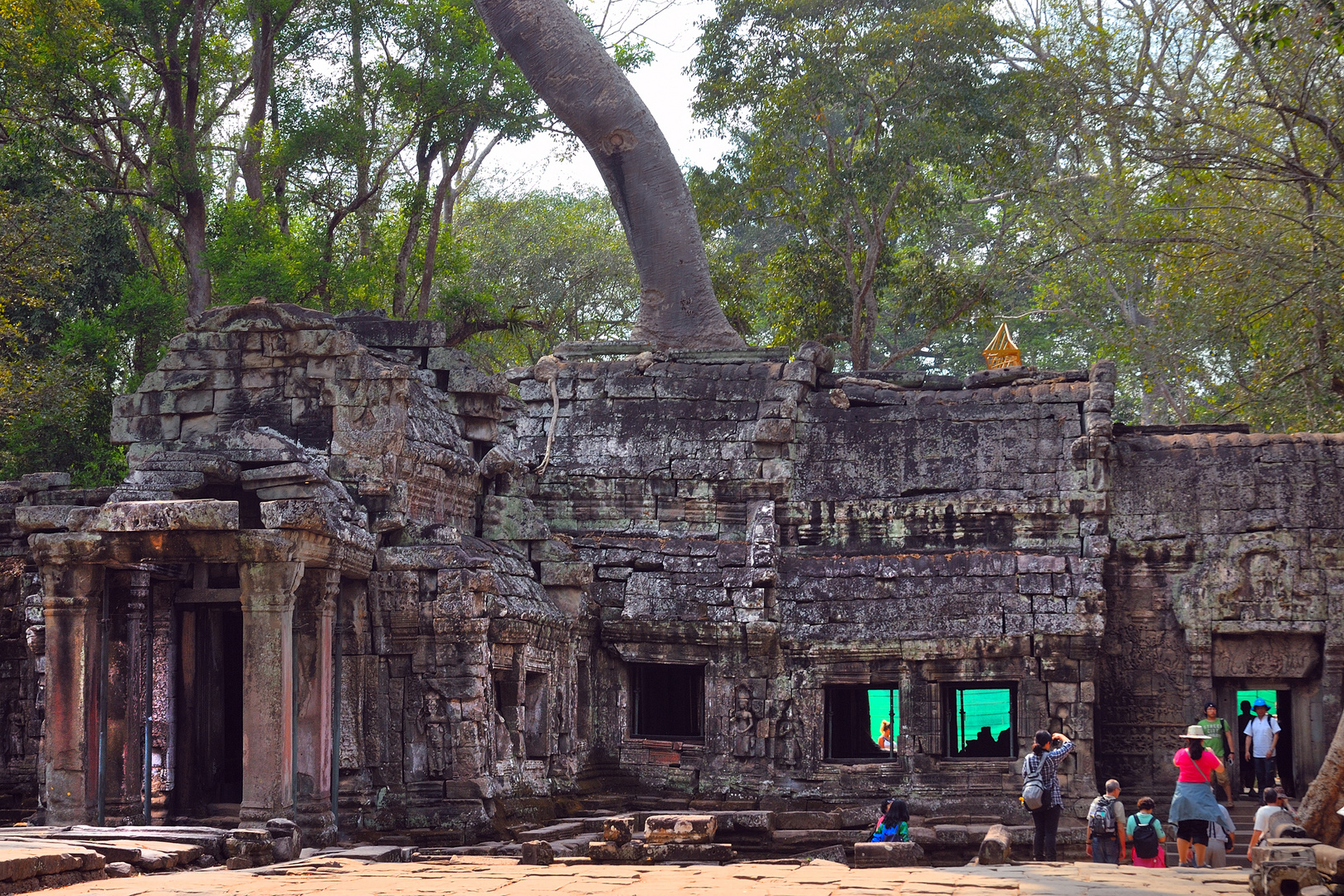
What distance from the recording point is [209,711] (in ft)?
46.1

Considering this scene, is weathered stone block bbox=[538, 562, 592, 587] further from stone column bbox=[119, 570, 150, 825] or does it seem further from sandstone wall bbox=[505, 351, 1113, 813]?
stone column bbox=[119, 570, 150, 825]

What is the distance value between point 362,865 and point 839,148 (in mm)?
18565

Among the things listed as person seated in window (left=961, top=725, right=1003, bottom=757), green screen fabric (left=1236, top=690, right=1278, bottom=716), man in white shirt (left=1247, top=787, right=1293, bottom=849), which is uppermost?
man in white shirt (left=1247, top=787, right=1293, bottom=849)

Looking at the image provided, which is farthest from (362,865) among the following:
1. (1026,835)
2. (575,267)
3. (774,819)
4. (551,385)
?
(575,267)

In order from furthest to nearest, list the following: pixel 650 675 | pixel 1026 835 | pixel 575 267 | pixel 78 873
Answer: pixel 575 267 → pixel 650 675 → pixel 1026 835 → pixel 78 873

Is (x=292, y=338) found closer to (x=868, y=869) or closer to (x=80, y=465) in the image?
(x=868, y=869)

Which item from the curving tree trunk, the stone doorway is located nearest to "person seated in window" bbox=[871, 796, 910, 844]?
the stone doorway

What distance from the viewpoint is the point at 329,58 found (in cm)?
2664

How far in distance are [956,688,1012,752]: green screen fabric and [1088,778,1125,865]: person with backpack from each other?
5.00m

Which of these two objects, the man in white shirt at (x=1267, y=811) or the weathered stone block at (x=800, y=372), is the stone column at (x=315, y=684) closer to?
the weathered stone block at (x=800, y=372)

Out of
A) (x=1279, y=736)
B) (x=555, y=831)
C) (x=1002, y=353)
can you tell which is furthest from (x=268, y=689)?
(x=1279, y=736)

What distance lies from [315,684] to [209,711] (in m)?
1.82

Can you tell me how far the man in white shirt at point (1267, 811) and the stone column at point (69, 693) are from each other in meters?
8.90

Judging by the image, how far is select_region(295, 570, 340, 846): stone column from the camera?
41.6 ft
